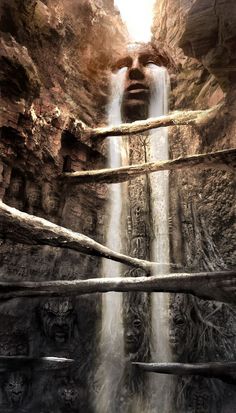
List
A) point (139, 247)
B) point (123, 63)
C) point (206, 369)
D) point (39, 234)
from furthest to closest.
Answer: point (123, 63), point (139, 247), point (39, 234), point (206, 369)

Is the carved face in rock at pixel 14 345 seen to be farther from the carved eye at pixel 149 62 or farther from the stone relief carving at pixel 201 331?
the carved eye at pixel 149 62

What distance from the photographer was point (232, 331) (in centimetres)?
871

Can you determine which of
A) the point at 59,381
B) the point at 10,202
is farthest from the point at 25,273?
the point at 59,381

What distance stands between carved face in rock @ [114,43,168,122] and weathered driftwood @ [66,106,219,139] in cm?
281

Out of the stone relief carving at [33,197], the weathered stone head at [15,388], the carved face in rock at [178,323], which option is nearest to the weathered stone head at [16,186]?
the stone relief carving at [33,197]

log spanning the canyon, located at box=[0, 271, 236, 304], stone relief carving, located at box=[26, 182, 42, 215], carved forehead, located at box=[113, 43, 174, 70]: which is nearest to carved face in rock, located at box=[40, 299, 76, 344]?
stone relief carving, located at box=[26, 182, 42, 215]

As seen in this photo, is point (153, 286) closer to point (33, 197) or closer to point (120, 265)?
point (33, 197)

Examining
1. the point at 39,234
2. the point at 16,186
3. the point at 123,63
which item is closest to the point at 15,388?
the point at 16,186

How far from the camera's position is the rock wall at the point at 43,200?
836 centimetres

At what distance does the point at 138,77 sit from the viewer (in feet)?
46.6

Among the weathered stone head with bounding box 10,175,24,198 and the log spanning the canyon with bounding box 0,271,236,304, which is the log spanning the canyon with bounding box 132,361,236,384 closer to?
the log spanning the canyon with bounding box 0,271,236,304

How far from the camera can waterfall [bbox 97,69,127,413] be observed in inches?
357

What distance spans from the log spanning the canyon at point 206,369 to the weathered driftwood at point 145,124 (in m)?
7.26

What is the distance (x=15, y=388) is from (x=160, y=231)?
5644mm
